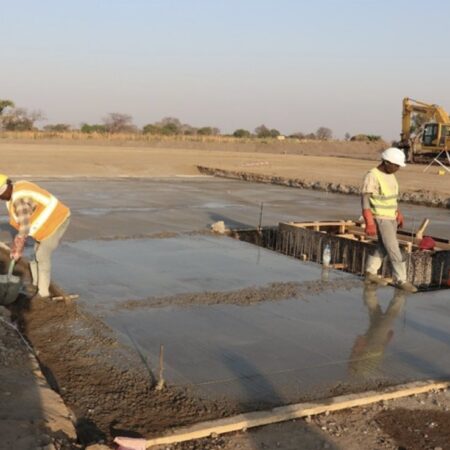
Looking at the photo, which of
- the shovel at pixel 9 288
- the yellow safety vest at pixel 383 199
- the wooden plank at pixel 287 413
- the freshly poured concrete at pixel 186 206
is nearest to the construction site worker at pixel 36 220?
the shovel at pixel 9 288

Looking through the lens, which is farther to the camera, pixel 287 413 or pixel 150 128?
pixel 150 128

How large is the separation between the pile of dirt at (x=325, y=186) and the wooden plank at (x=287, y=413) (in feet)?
45.2

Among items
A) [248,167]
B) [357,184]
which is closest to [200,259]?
[357,184]

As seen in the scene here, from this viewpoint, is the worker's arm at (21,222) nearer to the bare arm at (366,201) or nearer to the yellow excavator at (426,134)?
the bare arm at (366,201)

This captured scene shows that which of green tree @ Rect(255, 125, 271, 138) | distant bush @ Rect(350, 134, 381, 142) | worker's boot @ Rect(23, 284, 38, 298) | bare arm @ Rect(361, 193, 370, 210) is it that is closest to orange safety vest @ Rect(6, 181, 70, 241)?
worker's boot @ Rect(23, 284, 38, 298)

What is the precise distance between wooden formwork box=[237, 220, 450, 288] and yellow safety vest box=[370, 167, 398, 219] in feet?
4.94

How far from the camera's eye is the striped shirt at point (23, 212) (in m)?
6.08

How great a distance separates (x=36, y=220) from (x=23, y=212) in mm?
252

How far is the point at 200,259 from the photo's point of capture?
29.6ft

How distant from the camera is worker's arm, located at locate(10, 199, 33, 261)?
19.7 ft

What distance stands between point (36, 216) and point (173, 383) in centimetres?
264

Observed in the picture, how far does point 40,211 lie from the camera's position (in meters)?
6.36

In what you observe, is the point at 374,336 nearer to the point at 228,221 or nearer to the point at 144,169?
the point at 228,221

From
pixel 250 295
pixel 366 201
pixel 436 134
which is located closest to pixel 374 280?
pixel 366 201
